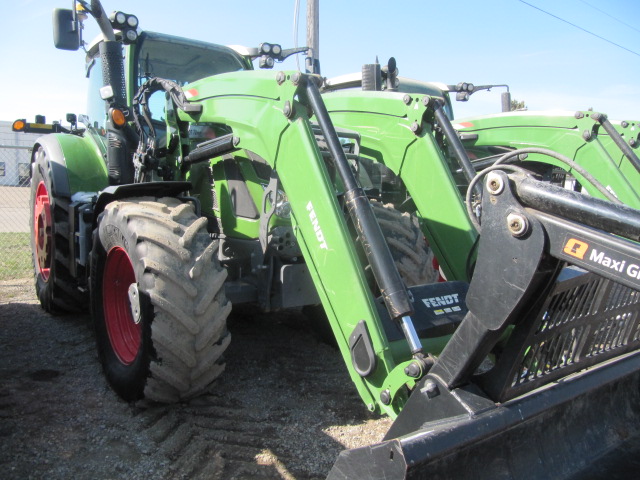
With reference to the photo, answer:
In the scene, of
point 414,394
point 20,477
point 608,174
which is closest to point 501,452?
point 414,394

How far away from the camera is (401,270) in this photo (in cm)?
372

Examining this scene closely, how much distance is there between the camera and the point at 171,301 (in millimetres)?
2975

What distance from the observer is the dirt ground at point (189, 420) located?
9.25 ft

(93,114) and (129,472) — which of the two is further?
(93,114)

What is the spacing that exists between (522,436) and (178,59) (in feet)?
13.5

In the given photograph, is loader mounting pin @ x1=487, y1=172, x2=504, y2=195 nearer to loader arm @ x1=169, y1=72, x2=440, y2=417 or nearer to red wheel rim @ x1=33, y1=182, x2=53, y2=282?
loader arm @ x1=169, y1=72, x2=440, y2=417

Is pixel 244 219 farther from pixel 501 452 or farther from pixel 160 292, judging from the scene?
pixel 501 452

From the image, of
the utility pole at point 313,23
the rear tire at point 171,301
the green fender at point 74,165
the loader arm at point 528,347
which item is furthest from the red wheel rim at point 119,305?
the utility pole at point 313,23

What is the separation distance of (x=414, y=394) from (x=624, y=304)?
87 cm

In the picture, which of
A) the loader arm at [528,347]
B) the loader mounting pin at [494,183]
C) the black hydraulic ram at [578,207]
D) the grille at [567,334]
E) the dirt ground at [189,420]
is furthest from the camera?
the dirt ground at [189,420]

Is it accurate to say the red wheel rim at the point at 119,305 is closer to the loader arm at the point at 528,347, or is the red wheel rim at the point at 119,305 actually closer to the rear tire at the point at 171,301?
the rear tire at the point at 171,301

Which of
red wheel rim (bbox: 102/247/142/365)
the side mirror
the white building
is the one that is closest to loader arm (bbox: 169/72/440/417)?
red wheel rim (bbox: 102/247/142/365)

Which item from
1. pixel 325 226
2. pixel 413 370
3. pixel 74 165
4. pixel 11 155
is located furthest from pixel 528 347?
pixel 11 155

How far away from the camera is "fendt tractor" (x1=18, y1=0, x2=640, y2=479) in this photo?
6.01 feet
